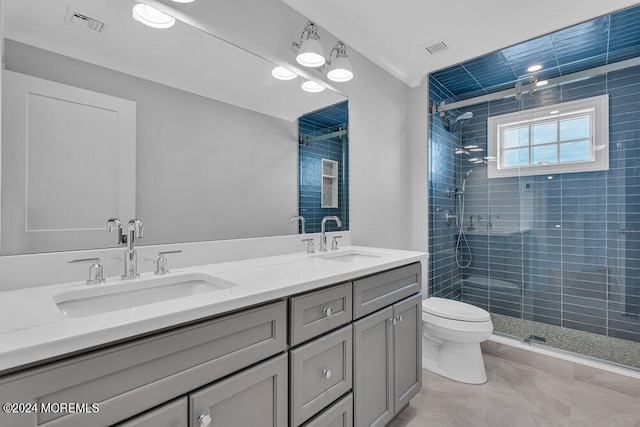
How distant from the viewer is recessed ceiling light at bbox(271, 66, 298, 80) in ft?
5.80

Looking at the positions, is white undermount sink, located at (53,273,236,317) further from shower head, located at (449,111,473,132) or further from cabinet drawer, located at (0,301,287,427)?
shower head, located at (449,111,473,132)

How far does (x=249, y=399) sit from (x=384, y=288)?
0.82 meters

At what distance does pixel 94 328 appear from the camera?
640 mm

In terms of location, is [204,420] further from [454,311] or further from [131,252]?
[454,311]

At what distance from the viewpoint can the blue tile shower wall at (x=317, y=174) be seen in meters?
1.93

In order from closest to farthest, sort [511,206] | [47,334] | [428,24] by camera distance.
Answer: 1. [47,334]
2. [428,24]
3. [511,206]

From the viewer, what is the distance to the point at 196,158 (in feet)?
4.69

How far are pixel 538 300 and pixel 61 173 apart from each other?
11.4 ft

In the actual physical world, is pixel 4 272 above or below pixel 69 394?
above

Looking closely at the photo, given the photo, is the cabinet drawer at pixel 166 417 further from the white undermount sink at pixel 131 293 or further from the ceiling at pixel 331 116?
the ceiling at pixel 331 116

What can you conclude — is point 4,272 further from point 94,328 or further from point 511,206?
point 511,206

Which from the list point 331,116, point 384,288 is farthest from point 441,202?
point 384,288

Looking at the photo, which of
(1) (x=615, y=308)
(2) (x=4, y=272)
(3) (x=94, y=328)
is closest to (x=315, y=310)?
(3) (x=94, y=328)

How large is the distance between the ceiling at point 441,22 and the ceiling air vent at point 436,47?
0.9 inches
